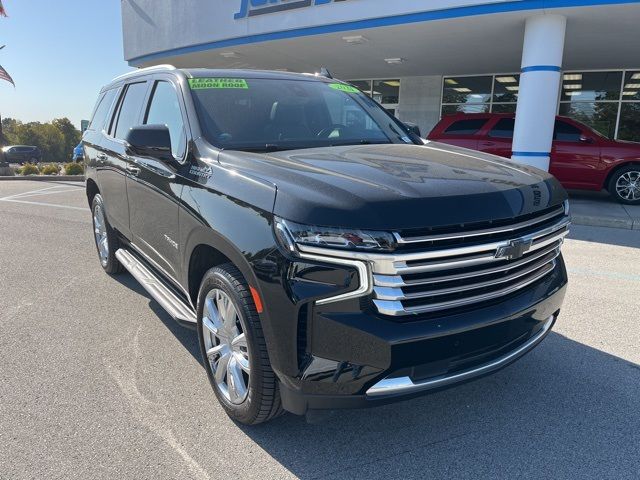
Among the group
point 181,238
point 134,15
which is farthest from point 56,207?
point 134,15

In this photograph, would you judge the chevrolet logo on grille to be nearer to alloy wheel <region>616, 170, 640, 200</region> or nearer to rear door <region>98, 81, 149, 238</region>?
rear door <region>98, 81, 149, 238</region>

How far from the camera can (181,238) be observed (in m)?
3.12

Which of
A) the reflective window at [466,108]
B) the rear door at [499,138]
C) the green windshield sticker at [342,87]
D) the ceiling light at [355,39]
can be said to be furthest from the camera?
the reflective window at [466,108]

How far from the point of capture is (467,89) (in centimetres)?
1728

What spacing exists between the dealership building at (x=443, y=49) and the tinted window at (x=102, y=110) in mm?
7288

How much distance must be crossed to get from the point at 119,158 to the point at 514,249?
11.2 feet

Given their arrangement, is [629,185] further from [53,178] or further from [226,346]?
[53,178]

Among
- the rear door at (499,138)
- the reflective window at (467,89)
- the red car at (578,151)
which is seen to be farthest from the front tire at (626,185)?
the reflective window at (467,89)

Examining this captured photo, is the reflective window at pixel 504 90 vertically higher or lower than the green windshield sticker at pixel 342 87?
higher

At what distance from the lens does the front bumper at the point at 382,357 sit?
2.11 metres

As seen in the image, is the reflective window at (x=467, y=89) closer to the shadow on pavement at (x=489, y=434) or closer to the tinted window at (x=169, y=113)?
the tinted window at (x=169, y=113)

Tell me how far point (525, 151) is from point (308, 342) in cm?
907

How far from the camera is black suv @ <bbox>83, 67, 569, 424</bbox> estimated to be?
212cm

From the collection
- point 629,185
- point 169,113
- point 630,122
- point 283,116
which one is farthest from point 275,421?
point 630,122
